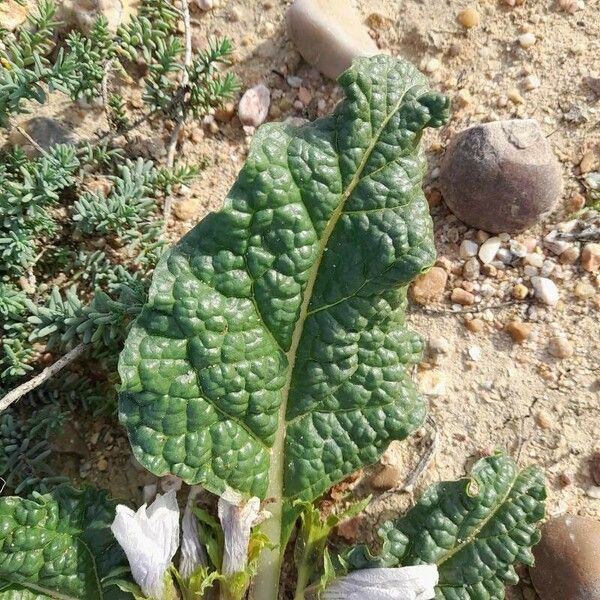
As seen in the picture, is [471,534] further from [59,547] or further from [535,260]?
[59,547]

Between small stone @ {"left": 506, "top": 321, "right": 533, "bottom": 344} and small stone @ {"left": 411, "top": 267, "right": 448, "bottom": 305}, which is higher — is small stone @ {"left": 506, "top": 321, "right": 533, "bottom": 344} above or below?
above

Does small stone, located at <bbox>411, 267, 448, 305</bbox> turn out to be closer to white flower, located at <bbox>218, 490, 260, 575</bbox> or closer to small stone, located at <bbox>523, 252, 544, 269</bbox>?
small stone, located at <bbox>523, 252, 544, 269</bbox>

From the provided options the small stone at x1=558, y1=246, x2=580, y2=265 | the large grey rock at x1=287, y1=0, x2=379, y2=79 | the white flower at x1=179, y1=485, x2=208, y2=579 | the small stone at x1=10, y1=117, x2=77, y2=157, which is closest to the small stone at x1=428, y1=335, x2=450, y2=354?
the small stone at x1=558, y1=246, x2=580, y2=265

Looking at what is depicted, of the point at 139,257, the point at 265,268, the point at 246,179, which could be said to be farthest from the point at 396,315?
the point at 139,257

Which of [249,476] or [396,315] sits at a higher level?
[396,315]

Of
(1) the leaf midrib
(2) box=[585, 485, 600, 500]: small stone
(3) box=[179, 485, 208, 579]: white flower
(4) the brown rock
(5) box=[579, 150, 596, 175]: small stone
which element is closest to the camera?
(1) the leaf midrib

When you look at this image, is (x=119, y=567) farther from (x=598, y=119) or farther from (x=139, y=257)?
(x=598, y=119)
